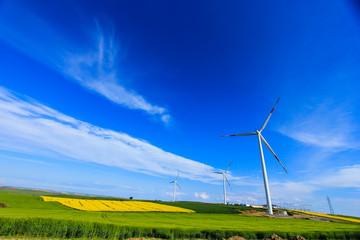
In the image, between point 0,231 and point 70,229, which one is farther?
point 70,229

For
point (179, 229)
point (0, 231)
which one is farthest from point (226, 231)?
point (0, 231)

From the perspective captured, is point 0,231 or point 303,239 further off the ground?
point 303,239

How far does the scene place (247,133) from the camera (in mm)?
79250

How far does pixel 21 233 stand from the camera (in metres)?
19.4

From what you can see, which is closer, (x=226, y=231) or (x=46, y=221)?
→ (x=46, y=221)

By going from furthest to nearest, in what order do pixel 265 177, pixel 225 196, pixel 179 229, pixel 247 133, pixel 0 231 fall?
pixel 225 196, pixel 247 133, pixel 265 177, pixel 179 229, pixel 0 231

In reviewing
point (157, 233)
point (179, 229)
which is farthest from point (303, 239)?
point (157, 233)

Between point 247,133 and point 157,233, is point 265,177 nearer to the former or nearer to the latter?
point 247,133

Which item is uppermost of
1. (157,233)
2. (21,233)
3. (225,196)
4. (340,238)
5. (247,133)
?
(247,133)

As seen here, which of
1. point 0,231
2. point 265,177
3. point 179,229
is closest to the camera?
point 0,231

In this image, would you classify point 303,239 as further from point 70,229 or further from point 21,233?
point 21,233

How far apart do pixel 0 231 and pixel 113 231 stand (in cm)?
1253

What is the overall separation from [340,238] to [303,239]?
27.8ft

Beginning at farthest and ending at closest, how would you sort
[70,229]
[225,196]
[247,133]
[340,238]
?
[225,196] → [247,133] → [340,238] → [70,229]
